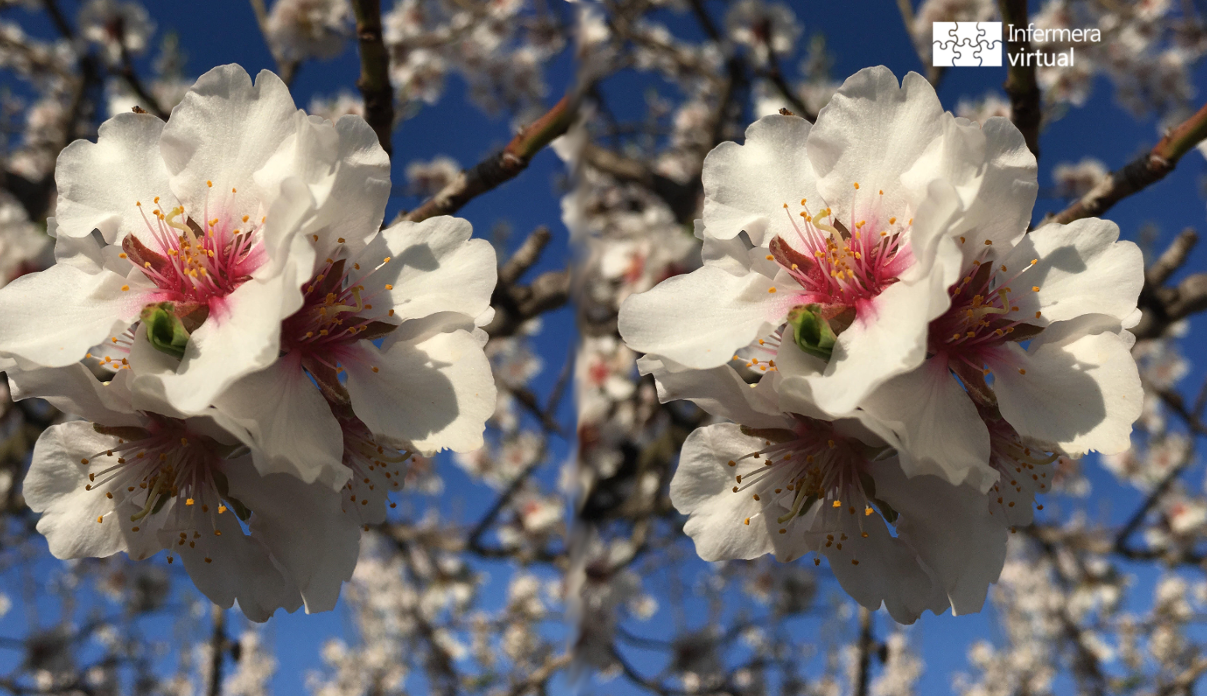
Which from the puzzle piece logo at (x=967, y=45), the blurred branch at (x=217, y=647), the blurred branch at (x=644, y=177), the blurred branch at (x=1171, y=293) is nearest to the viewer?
the puzzle piece logo at (x=967, y=45)

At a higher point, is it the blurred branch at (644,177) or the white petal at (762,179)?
the white petal at (762,179)

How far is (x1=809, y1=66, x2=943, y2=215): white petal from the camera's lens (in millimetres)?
606

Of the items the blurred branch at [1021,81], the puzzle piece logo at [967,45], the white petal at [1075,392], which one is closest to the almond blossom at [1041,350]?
→ the white petal at [1075,392]

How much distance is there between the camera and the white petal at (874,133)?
23.9 inches

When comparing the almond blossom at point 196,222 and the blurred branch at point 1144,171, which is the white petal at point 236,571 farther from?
the blurred branch at point 1144,171

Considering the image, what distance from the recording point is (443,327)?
1.98 ft

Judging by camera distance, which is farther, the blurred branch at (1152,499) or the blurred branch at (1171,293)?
the blurred branch at (1152,499)

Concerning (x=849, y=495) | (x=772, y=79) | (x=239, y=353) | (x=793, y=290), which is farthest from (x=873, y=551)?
(x=772, y=79)

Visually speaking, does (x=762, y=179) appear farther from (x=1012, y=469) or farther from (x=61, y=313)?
(x=61, y=313)

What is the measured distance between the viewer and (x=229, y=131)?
0.62 meters

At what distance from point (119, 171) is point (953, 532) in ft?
2.45

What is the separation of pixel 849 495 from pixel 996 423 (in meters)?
0.13

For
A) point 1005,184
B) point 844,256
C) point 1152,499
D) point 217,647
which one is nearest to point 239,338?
point 844,256

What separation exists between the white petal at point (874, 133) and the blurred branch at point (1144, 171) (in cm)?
24
